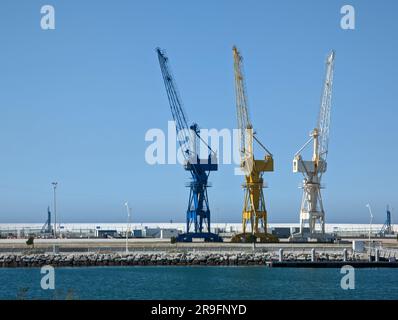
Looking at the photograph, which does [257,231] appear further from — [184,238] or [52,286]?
[52,286]

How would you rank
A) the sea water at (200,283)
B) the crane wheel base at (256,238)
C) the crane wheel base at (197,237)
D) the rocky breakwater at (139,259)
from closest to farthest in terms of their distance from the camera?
the sea water at (200,283), the rocky breakwater at (139,259), the crane wheel base at (256,238), the crane wheel base at (197,237)

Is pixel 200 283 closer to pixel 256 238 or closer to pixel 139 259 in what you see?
pixel 139 259

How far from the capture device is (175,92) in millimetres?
108000

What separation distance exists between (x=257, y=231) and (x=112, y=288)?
173ft

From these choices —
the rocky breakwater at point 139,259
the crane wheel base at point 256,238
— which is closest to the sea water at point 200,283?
the rocky breakwater at point 139,259

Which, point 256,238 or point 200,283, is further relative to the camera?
point 256,238

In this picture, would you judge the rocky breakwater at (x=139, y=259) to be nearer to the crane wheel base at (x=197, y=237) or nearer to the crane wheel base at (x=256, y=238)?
the crane wheel base at (x=256, y=238)

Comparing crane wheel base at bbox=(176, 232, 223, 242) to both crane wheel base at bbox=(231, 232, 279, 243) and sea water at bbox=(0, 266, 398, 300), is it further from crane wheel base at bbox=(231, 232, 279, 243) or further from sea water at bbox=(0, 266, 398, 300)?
sea water at bbox=(0, 266, 398, 300)

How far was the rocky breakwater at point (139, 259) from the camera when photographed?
2763 inches

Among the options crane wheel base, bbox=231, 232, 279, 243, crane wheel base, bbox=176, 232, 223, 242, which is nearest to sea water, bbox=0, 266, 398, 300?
crane wheel base, bbox=231, 232, 279, 243

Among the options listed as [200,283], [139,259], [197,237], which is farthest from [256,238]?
[200,283]

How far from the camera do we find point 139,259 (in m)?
71.1

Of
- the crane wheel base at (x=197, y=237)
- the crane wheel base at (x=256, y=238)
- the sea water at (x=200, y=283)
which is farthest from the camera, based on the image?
the crane wheel base at (x=197, y=237)

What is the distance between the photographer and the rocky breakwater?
70188 mm
